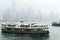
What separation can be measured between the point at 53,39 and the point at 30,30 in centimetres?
962

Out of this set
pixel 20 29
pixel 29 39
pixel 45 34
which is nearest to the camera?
pixel 29 39

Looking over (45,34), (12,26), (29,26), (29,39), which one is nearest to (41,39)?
(29,39)

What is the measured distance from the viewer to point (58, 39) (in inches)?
1555

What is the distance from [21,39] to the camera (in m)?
39.3

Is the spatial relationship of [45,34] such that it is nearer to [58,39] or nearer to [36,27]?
[36,27]

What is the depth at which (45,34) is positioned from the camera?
150ft

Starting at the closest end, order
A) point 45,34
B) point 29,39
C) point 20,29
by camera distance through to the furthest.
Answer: point 29,39 → point 45,34 → point 20,29

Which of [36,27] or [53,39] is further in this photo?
[36,27]

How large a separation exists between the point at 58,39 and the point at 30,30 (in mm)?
10340

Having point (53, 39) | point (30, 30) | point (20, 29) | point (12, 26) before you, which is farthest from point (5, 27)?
point (53, 39)

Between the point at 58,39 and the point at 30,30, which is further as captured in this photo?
the point at 30,30

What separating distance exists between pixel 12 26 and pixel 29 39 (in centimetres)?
1340

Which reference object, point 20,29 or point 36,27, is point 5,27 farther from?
point 36,27

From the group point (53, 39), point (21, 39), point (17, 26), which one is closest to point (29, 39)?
point (21, 39)
